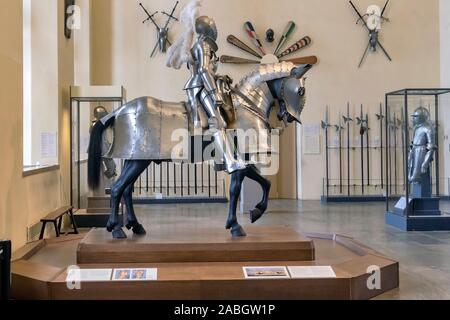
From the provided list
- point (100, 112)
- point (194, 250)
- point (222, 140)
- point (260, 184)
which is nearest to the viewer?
point (194, 250)

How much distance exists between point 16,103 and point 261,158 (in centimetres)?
245

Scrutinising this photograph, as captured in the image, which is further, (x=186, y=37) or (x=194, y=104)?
(x=186, y=37)

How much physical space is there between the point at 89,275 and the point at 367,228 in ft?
15.3

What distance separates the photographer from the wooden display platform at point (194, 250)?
381cm

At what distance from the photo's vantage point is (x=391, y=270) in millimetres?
3807

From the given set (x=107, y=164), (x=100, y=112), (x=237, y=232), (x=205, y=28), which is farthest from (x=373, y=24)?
(x=237, y=232)

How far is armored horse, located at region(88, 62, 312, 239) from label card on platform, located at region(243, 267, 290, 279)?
630 millimetres

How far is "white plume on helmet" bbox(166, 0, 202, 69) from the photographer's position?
4.26m

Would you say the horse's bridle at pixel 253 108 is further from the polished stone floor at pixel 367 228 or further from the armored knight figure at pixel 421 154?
the armored knight figure at pixel 421 154

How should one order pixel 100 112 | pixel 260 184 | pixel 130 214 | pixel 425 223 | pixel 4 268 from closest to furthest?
1. pixel 4 268
2. pixel 260 184
3. pixel 130 214
4. pixel 425 223
5. pixel 100 112

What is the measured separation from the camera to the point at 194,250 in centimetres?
382

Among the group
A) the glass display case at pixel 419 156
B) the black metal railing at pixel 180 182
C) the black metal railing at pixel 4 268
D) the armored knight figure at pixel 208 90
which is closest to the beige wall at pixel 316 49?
the black metal railing at pixel 180 182

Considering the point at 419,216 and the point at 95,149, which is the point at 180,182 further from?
the point at 95,149
